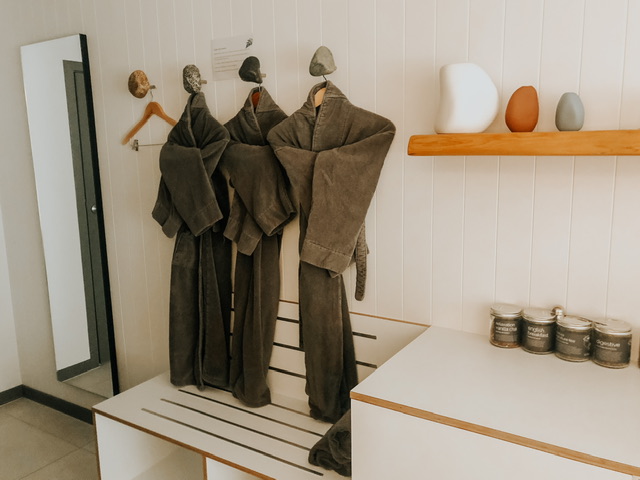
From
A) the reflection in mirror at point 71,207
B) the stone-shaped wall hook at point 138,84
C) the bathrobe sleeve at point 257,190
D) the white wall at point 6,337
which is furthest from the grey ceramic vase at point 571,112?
the white wall at point 6,337

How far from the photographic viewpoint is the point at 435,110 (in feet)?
4.97

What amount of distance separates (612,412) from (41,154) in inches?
96.8

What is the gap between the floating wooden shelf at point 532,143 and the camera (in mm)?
1115

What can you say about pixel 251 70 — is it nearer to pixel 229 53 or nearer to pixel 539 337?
pixel 229 53

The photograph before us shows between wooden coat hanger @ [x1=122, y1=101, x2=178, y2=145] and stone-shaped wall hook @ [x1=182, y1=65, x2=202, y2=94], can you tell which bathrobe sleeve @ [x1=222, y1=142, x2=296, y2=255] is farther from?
wooden coat hanger @ [x1=122, y1=101, x2=178, y2=145]

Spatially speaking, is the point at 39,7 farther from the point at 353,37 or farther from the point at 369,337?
the point at 369,337

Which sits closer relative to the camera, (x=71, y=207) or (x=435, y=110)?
(x=435, y=110)

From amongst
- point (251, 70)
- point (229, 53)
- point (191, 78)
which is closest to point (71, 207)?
point (191, 78)

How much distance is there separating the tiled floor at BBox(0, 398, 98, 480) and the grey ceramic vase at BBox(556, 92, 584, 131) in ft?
7.40

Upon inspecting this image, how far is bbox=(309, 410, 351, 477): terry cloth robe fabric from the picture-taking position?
1428 mm

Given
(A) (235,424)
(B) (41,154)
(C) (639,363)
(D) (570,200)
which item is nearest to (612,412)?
(C) (639,363)

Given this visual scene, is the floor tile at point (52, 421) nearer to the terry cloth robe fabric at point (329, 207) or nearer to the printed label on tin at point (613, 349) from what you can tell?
the terry cloth robe fabric at point (329, 207)

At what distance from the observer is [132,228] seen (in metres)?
2.32

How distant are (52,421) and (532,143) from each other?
2663mm
